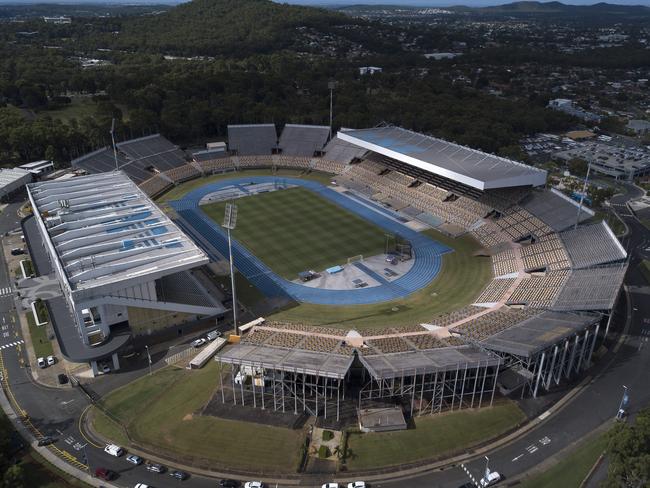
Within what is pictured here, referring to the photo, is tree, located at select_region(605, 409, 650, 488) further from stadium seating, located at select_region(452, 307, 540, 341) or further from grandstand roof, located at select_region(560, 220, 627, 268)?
grandstand roof, located at select_region(560, 220, 627, 268)

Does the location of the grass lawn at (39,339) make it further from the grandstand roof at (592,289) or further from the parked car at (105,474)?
the grandstand roof at (592,289)

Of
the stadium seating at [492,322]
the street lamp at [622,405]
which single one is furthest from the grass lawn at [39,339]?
the street lamp at [622,405]

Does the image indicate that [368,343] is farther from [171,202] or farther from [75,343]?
[171,202]

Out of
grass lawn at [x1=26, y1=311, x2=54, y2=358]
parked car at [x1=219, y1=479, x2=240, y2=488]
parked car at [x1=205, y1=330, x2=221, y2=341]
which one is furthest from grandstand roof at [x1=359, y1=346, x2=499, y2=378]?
grass lawn at [x1=26, y1=311, x2=54, y2=358]

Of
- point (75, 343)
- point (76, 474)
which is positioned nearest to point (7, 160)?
point (75, 343)

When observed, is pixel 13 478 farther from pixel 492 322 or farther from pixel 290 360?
pixel 492 322
